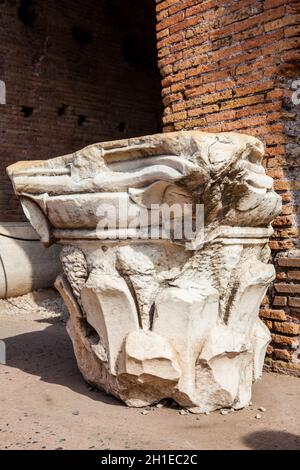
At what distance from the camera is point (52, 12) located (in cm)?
796

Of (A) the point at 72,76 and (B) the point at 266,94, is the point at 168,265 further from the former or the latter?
(A) the point at 72,76

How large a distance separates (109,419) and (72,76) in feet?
22.0

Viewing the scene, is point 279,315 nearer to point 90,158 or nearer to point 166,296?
point 166,296

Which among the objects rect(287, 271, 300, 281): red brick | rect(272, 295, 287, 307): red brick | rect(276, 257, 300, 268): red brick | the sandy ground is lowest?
the sandy ground

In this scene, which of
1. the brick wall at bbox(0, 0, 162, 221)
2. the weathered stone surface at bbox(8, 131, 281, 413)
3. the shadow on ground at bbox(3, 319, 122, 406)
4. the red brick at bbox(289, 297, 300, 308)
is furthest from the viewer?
the brick wall at bbox(0, 0, 162, 221)

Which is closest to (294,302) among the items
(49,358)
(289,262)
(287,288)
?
(287,288)

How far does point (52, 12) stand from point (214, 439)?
7.34 meters

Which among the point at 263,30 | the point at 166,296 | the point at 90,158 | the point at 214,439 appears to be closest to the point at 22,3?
the point at 263,30

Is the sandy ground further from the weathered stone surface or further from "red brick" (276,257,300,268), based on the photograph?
"red brick" (276,257,300,268)

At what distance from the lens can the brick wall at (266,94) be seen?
3.25 meters

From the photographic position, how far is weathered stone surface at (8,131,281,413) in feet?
8.08

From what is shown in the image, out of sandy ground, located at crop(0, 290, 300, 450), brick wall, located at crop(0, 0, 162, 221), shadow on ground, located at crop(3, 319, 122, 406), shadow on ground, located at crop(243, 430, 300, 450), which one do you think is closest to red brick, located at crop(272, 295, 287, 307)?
sandy ground, located at crop(0, 290, 300, 450)

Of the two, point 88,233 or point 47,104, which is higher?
point 47,104

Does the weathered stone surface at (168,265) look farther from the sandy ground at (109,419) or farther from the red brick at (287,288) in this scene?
the red brick at (287,288)
